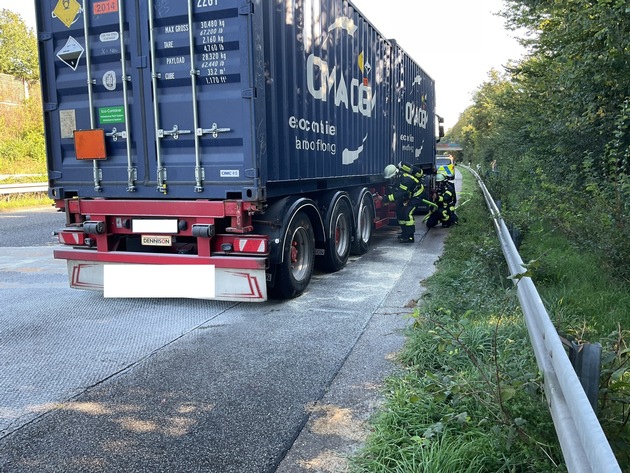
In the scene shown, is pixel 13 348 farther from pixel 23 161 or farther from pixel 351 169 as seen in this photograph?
pixel 23 161

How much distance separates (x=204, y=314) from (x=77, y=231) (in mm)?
1804

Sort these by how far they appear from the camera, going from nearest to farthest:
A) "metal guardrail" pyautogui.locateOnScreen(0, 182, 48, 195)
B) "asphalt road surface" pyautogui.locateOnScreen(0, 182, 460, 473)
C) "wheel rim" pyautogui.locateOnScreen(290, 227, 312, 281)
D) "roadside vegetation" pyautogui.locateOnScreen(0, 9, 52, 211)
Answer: "asphalt road surface" pyautogui.locateOnScreen(0, 182, 460, 473)
"wheel rim" pyautogui.locateOnScreen(290, 227, 312, 281)
"metal guardrail" pyautogui.locateOnScreen(0, 182, 48, 195)
"roadside vegetation" pyautogui.locateOnScreen(0, 9, 52, 211)

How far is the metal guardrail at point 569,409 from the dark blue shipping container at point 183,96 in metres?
3.27

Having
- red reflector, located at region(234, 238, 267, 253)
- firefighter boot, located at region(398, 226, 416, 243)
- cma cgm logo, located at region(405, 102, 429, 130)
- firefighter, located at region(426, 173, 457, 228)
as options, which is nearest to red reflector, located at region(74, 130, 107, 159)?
red reflector, located at region(234, 238, 267, 253)

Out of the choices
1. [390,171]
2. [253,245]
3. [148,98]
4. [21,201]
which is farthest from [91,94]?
[21,201]

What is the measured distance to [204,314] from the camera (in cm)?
563

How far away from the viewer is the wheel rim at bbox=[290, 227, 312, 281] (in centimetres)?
634

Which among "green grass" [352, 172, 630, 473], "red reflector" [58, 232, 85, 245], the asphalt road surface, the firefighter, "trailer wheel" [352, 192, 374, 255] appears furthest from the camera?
the firefighter

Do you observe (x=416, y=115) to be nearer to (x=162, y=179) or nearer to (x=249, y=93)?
(x=249, y=93)

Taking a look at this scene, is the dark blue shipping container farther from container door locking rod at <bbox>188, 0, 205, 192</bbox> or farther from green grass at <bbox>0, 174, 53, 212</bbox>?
green grass at <bbox>0, 174, 53, 212</bbox>

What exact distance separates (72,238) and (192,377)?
9.93 feet

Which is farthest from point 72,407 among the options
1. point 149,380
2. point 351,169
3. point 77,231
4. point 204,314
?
point 351,169

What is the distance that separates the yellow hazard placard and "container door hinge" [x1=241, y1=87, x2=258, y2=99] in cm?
217

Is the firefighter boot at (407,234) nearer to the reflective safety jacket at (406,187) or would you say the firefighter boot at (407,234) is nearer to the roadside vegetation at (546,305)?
the reflective safety jacket at (406,187)
